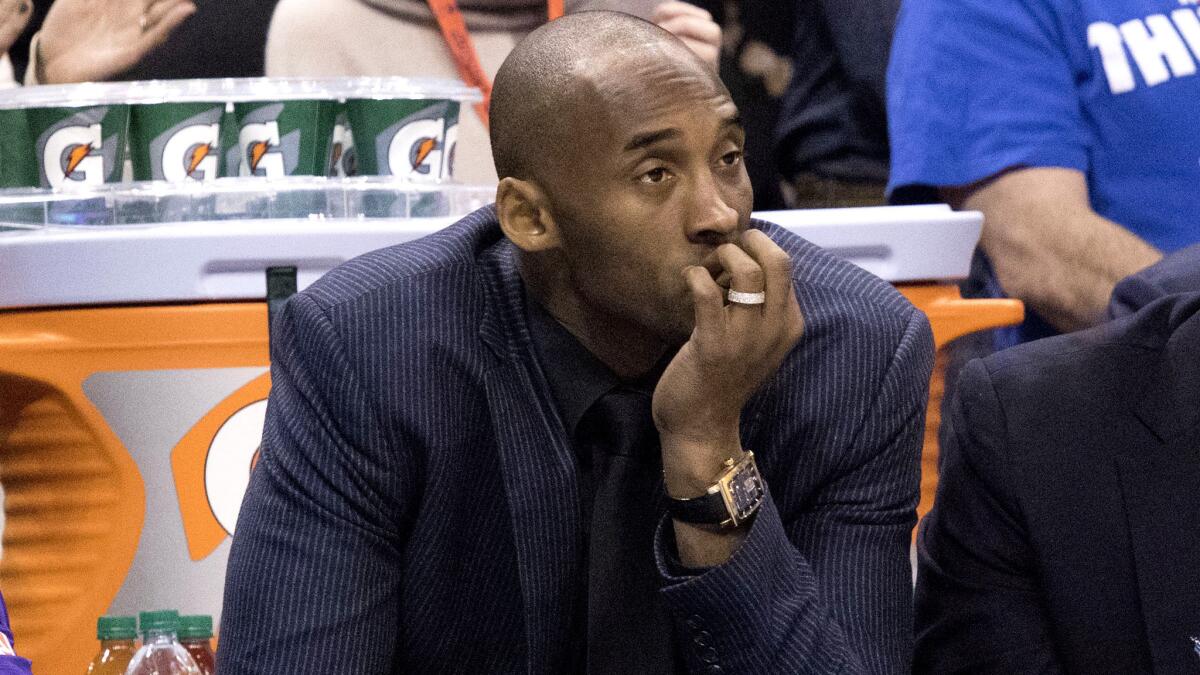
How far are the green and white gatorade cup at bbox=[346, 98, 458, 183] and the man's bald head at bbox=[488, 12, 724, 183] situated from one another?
0.73 m

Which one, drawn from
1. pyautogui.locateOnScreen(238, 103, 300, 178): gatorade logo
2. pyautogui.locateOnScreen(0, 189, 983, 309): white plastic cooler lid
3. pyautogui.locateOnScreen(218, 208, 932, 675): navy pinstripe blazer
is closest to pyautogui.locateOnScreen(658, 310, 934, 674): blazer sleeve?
pyautogui.locateOnScreen(218, 208, 932, 675): navy pinstripe blazer

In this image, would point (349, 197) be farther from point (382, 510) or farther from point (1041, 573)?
point (1041, 573)

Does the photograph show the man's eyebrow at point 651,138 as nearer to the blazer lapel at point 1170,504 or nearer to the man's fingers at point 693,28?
the blazer lapel at point 1170,504

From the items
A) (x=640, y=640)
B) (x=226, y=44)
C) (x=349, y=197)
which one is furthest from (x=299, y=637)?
(x=226, y=44)

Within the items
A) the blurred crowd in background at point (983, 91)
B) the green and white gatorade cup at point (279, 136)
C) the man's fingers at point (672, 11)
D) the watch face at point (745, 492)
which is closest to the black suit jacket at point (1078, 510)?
the watch face at point (745, 492)

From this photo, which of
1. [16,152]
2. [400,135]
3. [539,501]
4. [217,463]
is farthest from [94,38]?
[539,501]

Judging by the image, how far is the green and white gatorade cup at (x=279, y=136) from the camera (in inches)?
88.3

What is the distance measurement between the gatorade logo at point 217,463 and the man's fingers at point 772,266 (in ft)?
2.85

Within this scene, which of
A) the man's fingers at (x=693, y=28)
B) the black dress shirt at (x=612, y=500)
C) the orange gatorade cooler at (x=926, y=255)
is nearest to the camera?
the black dress shirt at (x=612, y=500)

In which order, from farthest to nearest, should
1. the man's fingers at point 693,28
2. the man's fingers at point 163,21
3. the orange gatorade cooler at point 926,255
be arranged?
the man's fingers at point 163,21, the man's fingers at point 693,28, the orange gatorade cooler at point 926,255

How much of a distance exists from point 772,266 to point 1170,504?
447 millimetres

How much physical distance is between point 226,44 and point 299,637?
2.06 meters

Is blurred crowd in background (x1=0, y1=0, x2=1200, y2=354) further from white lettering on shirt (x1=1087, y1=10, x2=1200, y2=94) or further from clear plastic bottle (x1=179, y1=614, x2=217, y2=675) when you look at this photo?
clear plastic bottle (x1=179, y1=614, x2=217, y2=675)

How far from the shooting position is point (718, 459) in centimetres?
143
